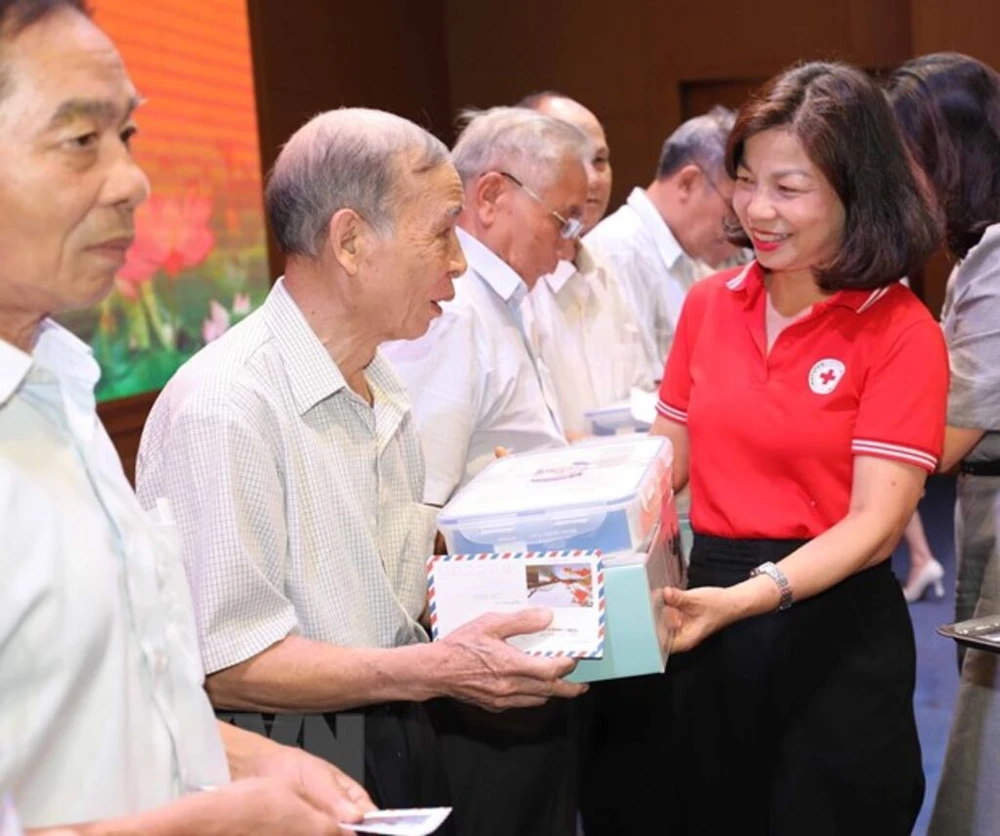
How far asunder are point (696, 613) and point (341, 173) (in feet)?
2.74

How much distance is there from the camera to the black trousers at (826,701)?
2334mm

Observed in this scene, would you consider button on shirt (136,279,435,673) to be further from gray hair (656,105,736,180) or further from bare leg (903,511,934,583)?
bare leg (903,511,934,583)

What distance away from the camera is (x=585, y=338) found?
12.7ft

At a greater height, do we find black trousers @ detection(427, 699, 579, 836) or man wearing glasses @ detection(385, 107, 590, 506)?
man wearing glasses @ detection(385, 107, 590, 506)

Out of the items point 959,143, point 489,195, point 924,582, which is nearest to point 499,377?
point 489,195

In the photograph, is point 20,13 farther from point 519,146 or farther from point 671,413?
point 519,146

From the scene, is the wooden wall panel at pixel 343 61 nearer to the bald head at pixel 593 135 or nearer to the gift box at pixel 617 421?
the bald head at pixel 593 135

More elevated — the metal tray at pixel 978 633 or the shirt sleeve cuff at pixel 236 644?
the shirt sleeve cuff at pixel 236 644

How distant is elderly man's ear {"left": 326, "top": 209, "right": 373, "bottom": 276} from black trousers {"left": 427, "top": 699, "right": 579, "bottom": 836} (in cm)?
73

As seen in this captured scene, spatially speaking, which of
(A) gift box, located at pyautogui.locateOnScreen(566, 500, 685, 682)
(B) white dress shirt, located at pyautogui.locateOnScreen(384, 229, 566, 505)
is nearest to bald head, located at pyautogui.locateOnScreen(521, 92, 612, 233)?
(B) white dress shirt, located at pyautogui.locateOnScreen(384, 229, 566, 505)

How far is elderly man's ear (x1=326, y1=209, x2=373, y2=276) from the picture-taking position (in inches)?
77.5

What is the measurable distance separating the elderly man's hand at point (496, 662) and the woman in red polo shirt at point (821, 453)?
42 cm

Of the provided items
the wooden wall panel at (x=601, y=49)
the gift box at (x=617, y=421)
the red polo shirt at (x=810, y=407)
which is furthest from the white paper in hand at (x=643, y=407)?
the wooden wall panel at (x=601, y=49)

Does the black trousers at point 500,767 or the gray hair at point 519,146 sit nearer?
the black trousers at point 500,767
